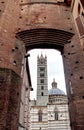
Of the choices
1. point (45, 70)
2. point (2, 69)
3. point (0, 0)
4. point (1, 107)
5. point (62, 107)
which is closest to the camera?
point (1, 107)

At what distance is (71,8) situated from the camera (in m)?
10.3

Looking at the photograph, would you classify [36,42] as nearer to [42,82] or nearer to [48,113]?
[48,113]

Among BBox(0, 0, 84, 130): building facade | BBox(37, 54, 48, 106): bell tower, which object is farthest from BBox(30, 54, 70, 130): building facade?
BBox(0, 0, 84, 130): building facade

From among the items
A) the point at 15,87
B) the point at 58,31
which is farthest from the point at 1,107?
the point at 58,31

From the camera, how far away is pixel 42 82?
46438 mm

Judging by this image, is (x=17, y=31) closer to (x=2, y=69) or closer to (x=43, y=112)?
(x=2, y=69)

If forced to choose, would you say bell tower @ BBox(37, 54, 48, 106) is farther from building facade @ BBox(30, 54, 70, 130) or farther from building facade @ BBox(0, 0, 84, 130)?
building facade @ BBox(0, 0, 84, 130)

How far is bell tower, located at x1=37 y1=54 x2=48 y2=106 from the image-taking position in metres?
42.6

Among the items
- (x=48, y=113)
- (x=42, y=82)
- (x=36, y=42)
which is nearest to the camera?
(x=36, y=42)

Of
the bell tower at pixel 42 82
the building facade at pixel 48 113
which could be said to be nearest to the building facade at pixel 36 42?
the building facade at pixel 48 113

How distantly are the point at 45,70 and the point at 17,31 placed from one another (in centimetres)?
3934

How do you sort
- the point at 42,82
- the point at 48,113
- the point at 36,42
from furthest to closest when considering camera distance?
the point at 42,82 → the point at 48,113 → the point at 36,42

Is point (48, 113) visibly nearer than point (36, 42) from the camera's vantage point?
No

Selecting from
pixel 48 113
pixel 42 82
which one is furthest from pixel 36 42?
pixel 42 82
